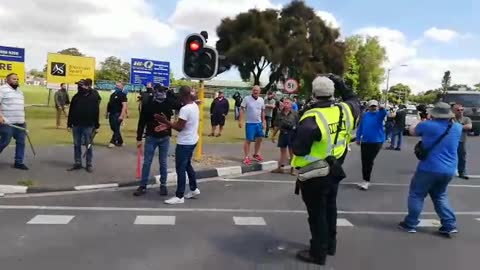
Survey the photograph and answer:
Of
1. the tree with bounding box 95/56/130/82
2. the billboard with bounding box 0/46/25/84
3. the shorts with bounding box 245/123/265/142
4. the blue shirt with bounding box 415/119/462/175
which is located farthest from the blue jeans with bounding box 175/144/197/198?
the tree with bounding box 95/56/130/82

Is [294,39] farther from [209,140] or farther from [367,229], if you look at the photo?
[367,229]

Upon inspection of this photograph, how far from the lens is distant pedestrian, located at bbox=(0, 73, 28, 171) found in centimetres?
908

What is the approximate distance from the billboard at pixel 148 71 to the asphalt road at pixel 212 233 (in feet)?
38.1

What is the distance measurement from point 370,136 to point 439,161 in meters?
2.98

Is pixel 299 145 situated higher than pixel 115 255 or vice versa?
pixel 299 145

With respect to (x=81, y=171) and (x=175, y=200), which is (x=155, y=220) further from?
(x=81, y=171)

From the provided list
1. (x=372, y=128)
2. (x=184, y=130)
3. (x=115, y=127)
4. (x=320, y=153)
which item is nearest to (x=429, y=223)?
(x=372, y=128)

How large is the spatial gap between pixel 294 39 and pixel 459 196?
4113 centimetres

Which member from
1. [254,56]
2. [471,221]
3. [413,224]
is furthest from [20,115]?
[254,56]

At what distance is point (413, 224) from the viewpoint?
652cm

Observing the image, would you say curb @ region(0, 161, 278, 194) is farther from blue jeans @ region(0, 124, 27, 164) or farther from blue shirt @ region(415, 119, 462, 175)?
blue shirt @ region(415, 119, 462, 175)

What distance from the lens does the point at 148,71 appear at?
20.0 meters

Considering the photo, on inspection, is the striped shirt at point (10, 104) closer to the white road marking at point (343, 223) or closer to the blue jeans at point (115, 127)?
the blue jeans at point (115, 127)

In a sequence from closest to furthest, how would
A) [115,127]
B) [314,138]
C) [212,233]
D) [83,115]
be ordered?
[314,138] → [212,233] → [83,115] → [115,127]
